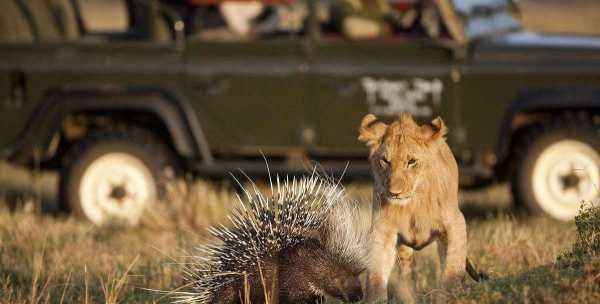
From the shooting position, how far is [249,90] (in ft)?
32.1

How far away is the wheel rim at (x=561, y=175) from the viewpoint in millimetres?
9555

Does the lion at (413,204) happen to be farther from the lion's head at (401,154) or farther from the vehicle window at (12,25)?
the vehicle window at (12,25)

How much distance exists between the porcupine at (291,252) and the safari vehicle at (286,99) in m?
4.07

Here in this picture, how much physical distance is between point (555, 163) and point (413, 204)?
519cm

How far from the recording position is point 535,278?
15.8ft

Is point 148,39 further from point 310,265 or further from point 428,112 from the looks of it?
point 310,265

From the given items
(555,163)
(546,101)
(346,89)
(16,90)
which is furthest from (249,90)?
(555,163)

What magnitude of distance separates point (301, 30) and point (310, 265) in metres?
4.77

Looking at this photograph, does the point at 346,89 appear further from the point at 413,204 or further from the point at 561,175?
the point at 413,204

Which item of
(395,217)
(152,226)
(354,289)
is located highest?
(395,217)

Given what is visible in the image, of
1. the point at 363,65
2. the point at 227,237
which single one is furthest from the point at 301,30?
the point at 227,237

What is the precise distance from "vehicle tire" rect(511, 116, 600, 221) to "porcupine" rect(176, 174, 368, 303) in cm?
437

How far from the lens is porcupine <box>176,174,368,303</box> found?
17.5 feet

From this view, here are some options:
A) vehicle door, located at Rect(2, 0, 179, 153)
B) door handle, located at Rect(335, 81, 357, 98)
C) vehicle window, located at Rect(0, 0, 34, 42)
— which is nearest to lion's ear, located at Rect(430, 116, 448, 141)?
door handle, located at Rect(335, 81, 357, 98)
